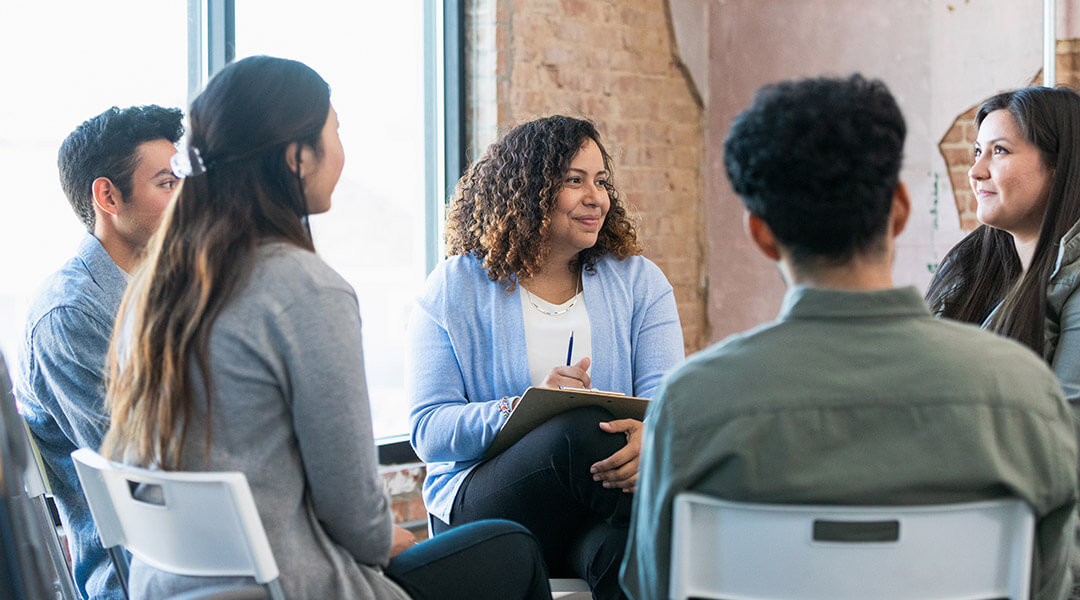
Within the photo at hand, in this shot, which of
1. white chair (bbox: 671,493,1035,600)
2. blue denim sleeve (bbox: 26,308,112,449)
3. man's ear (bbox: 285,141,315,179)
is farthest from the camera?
blue denim sleeve (bbox: 26,308,112,449)

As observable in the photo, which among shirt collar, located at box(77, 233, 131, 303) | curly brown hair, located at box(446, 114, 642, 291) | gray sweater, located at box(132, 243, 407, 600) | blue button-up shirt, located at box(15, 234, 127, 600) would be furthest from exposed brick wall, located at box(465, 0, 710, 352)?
gray sweater, located at box(132, 243, 407, 600)

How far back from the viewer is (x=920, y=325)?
1.15 m

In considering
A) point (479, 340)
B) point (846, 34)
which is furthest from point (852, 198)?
point (846, 34)

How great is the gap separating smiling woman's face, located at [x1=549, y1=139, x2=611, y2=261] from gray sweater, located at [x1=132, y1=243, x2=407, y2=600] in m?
0.98

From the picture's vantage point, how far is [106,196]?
6.49 feet

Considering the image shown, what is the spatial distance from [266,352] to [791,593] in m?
0.71

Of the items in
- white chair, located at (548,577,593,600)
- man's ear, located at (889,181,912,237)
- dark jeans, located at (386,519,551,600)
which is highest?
man's ear, located at (889,181,912,237)

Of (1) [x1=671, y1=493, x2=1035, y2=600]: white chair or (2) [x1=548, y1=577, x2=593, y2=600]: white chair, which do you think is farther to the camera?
(2) [x1=548, y1=577, x2=593, y2=600]: white chair

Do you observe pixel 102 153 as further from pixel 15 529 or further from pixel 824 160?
pixel 824 160

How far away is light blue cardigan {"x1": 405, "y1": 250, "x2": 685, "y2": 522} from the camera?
2089 mm

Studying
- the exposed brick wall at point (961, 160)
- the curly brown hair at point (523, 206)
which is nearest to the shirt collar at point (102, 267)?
the curly brown hair at point (523, 206)

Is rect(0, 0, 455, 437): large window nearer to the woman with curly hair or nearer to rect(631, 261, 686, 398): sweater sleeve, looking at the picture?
the woman with curly hair

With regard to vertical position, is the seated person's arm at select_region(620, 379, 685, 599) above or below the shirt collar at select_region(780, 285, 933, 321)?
below

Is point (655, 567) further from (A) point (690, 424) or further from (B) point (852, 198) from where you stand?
(B) point (852, 198)
